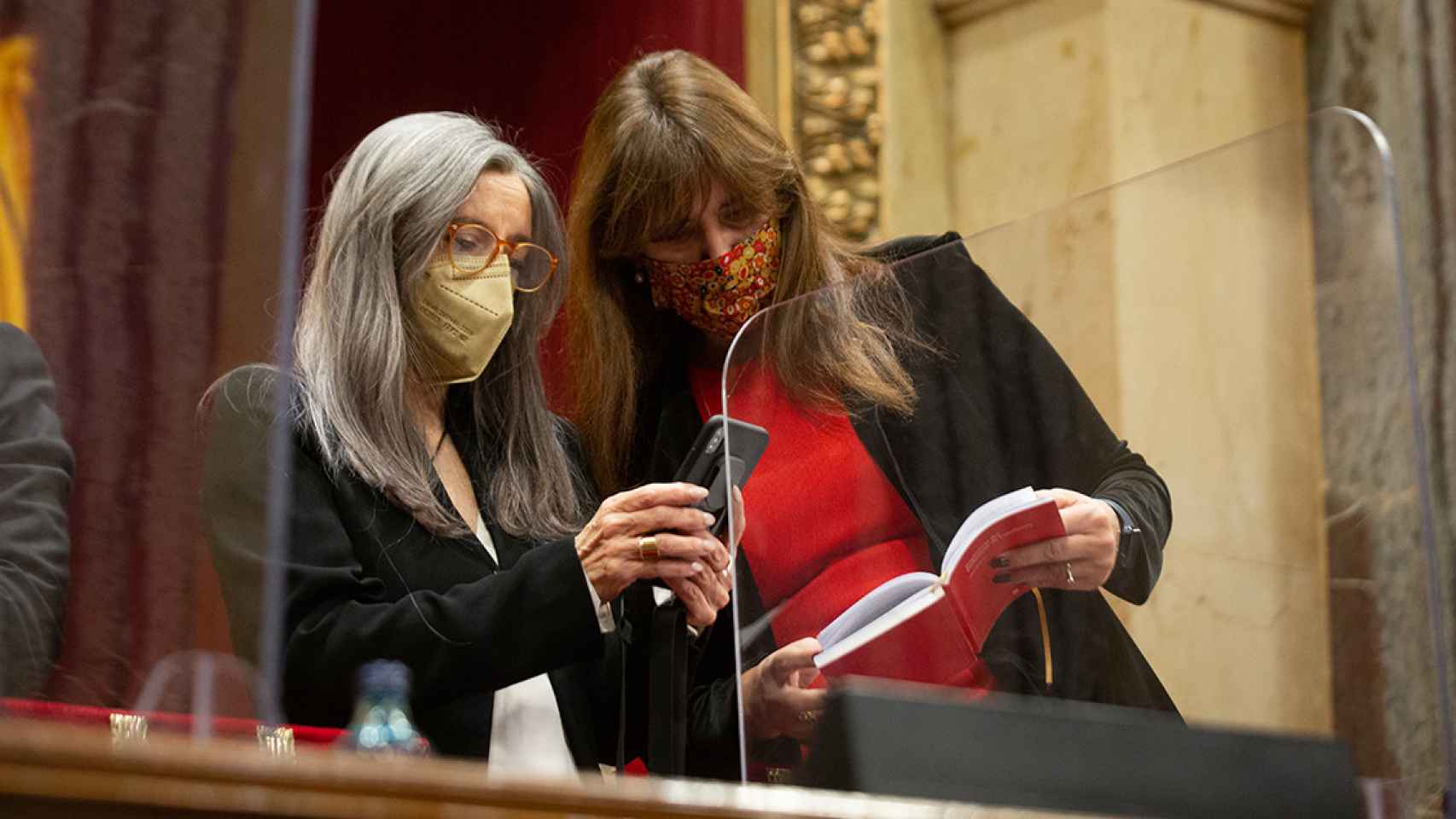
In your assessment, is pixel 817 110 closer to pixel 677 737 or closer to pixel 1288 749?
pixel 677 737

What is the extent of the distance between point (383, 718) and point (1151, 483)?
2.70ft

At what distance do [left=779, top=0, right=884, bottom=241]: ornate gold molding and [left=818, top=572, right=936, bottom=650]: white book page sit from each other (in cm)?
231

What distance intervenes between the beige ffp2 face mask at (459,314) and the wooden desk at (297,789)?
1241mm

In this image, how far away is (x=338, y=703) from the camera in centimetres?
230

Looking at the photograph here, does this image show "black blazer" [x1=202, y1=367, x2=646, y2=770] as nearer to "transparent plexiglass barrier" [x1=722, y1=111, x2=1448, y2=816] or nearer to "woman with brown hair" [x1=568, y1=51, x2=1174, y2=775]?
"woman with brown hair" [x1=568, y1=51, x2=1174, y2=775]

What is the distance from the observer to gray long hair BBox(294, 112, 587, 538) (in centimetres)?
246

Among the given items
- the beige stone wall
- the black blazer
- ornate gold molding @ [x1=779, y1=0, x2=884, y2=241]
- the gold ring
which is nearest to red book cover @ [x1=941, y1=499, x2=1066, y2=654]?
the beige stone wall

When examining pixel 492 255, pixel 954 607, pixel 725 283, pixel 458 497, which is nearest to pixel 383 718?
pixel 458 497

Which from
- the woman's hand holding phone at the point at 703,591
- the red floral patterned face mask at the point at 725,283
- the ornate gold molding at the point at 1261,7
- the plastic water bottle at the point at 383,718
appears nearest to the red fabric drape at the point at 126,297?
the plastic water bottle at the point at 383,718

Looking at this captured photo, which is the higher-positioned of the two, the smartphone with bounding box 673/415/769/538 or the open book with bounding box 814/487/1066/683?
the smartphone with bounding box 673/415/769/538

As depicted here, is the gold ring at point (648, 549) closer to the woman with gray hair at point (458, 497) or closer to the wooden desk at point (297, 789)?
the woman with gray hair at point (458, 497)

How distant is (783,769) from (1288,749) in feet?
1.53

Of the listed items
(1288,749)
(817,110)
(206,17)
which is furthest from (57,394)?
(817,110)

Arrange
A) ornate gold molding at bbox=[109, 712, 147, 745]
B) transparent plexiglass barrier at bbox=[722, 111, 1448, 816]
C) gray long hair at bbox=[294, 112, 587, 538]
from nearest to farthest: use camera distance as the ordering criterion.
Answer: ornate gold molding at bbox=[109, 712, 147, 745] → transparent plexiglass barrier at bbox=[722, 111, 1448, 816] → gray long hair at bbox=[294, 112, 587, 538]
